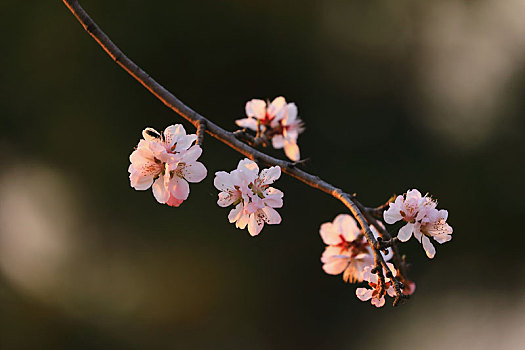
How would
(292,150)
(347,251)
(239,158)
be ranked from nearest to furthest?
(347,251)
(292,150)
(239,158)

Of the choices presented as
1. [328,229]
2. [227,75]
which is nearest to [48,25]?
[227,75]

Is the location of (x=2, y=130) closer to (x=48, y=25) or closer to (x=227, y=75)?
(x=48, y=25)

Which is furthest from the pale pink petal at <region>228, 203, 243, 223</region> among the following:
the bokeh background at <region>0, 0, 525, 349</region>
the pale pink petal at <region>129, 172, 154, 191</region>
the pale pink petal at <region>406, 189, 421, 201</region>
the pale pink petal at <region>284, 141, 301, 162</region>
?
the bokeh background at <region>0, 0, 525, 349</region>

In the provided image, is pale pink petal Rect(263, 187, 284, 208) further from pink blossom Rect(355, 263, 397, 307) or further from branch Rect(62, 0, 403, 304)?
pink blossom Rect(355, 263, 397, 307)

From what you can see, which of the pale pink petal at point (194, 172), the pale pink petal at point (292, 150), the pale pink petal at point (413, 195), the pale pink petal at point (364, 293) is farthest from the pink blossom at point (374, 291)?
the pale pink petal at point (292, 150)

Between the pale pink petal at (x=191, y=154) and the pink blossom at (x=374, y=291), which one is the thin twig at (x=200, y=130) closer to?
the pale pink petal at (x=191, y=154)

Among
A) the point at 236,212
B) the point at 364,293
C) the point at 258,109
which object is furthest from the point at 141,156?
the point at 258,109

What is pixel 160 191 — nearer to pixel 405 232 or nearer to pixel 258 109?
pixel 405 232
